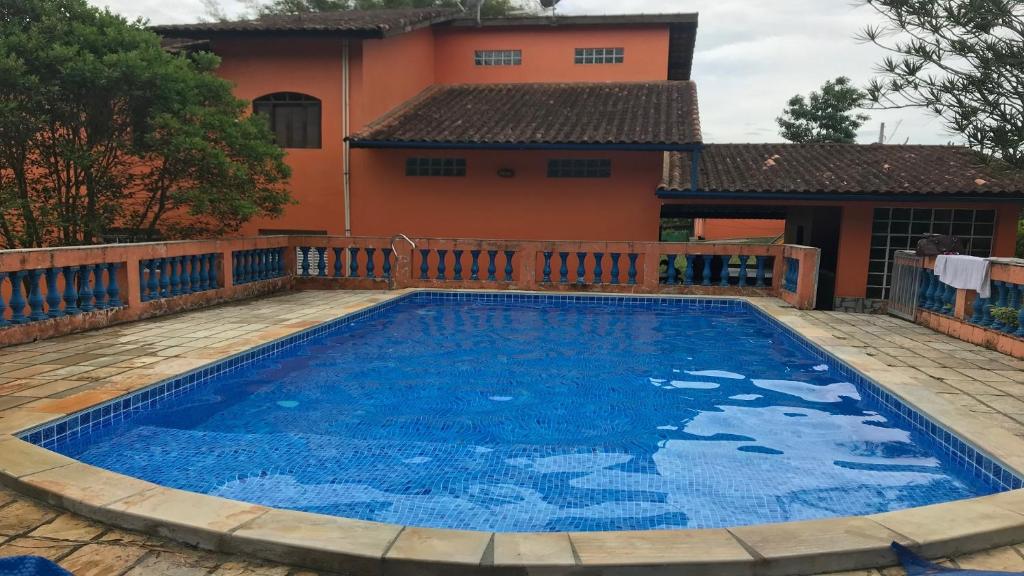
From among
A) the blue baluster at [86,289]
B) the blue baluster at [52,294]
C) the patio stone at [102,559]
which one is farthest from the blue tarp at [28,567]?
the blue baluster at [86,289]

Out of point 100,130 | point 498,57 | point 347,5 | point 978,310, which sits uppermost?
point 347,5

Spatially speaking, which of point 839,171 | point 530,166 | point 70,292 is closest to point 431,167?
point 530,166

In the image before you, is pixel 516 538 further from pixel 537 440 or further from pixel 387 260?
pixel 387 260

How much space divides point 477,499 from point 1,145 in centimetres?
955

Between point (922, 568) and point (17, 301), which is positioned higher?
point (17, 301)

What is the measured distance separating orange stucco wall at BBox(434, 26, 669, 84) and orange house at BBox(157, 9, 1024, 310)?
1.43m

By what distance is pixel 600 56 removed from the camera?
19.1 meters

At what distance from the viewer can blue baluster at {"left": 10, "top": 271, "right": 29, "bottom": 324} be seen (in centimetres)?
716

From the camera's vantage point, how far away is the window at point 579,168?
50.5ft

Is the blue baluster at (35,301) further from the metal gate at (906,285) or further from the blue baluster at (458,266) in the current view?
the metal gate at (906,285)

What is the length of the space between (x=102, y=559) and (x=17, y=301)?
5611 mm

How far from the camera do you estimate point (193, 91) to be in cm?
1048

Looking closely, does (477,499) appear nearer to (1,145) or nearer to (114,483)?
(114,483)

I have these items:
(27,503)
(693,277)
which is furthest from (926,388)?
(693,277)
